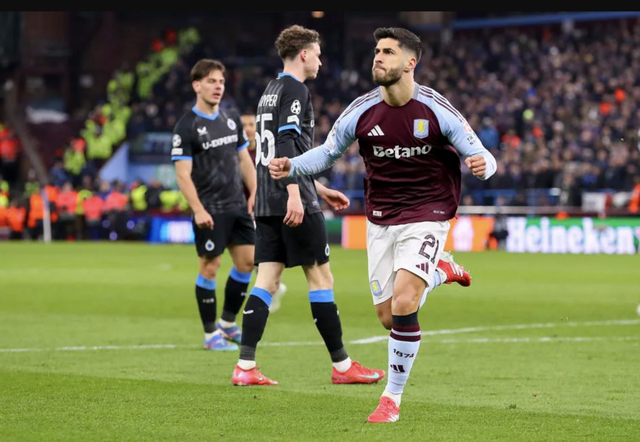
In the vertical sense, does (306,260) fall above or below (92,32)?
below

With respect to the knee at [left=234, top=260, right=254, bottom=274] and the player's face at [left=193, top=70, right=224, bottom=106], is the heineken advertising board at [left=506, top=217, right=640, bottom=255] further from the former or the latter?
the player's face at [left=193, top=70, right=224, bottom=106]

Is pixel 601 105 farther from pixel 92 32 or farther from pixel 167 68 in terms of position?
pixel 92 32

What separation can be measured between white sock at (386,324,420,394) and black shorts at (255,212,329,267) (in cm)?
169

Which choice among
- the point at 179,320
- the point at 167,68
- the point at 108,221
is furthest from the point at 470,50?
the point at 179,320

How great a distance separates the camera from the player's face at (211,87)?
10016mm

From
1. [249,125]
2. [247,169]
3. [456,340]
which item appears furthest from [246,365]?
[249,125]

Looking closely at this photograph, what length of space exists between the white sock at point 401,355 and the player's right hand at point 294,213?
1.44 m

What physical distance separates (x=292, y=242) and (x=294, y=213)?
1.38ft

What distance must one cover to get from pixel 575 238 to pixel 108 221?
15.2 m

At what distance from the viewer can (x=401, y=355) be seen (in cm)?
651

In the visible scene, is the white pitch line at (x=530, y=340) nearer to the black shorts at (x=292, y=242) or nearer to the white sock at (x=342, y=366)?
the white sock at (x=342, y=366)

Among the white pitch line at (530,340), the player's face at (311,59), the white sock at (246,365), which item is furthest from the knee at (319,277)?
the white pitch line at (530,340)

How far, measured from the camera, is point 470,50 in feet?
140

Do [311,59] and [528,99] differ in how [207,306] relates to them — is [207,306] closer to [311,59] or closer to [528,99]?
[311,59]
